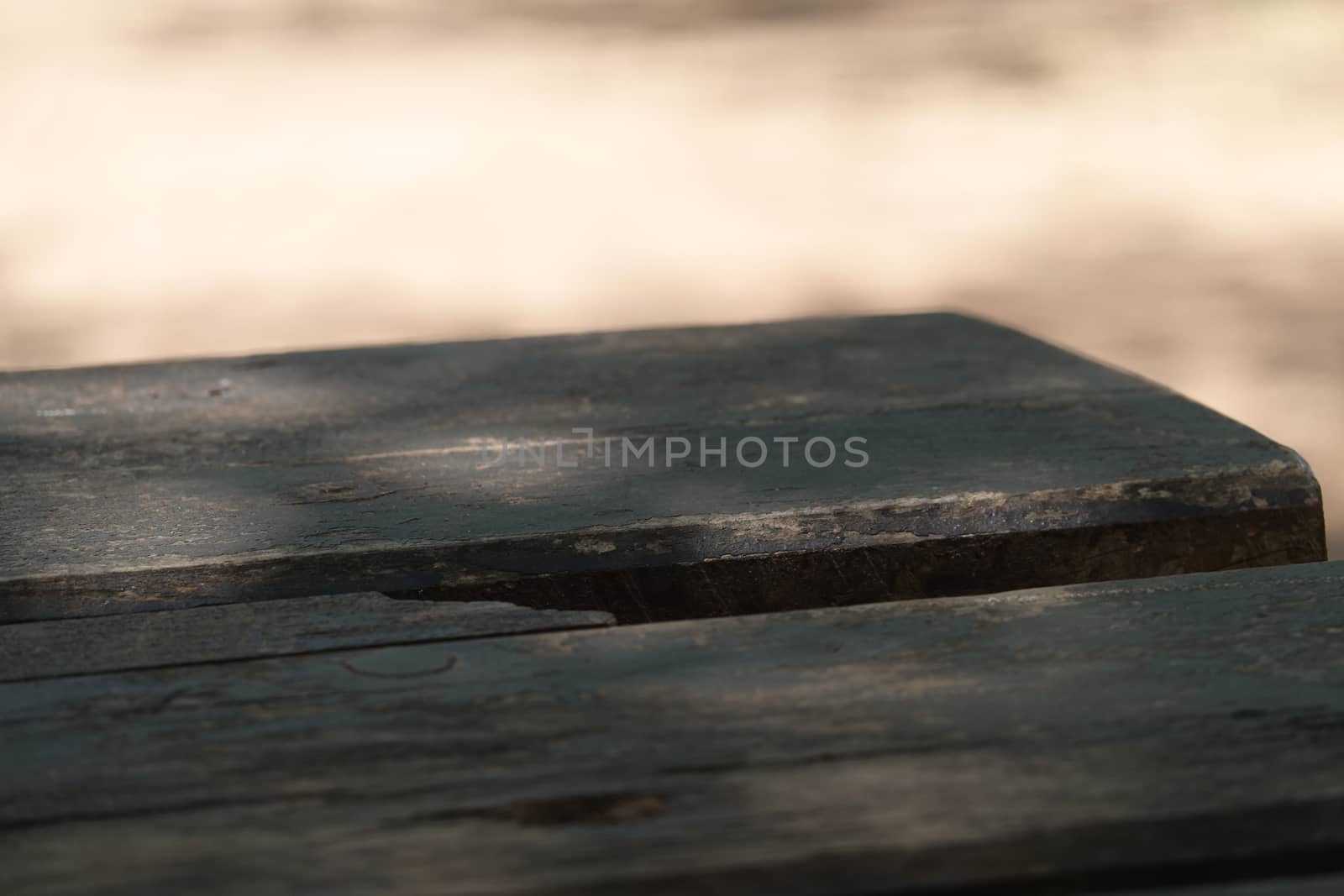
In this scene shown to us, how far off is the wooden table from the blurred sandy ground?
5.73 feet

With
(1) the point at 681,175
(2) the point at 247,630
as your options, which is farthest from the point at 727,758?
(1) the point at 681,175

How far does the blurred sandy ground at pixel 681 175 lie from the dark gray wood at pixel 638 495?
1662mm

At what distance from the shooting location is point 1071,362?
47.1 inches

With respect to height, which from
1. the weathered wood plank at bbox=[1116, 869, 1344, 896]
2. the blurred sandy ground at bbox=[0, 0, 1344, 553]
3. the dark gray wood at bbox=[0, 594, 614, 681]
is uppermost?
the blurred sandy ground at bbox=[0, 0, 1344, 553]

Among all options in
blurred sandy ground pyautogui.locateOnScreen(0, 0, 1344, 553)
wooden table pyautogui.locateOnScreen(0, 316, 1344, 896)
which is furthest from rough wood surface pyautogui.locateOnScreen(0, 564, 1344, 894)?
blurred sandy ground pyautogui.locateOnScreen(0, 0, 1344, 553)

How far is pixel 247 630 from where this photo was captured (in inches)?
26.4

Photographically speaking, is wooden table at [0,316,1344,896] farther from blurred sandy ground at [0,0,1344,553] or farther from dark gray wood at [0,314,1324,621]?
blurred sandy ground at [0,0,1344,553]

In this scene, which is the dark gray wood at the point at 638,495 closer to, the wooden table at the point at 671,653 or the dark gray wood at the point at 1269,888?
the wooden table at the point at 671,653

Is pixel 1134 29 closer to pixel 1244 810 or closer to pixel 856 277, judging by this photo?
pixel 856 277

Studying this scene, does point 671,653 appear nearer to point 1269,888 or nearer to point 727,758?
point 727,758

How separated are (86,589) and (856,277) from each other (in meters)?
3.12

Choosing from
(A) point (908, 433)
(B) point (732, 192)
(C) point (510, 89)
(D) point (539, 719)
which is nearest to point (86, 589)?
(D) point (539, 719)

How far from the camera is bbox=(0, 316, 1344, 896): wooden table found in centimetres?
48

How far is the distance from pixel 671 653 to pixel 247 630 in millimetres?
195
